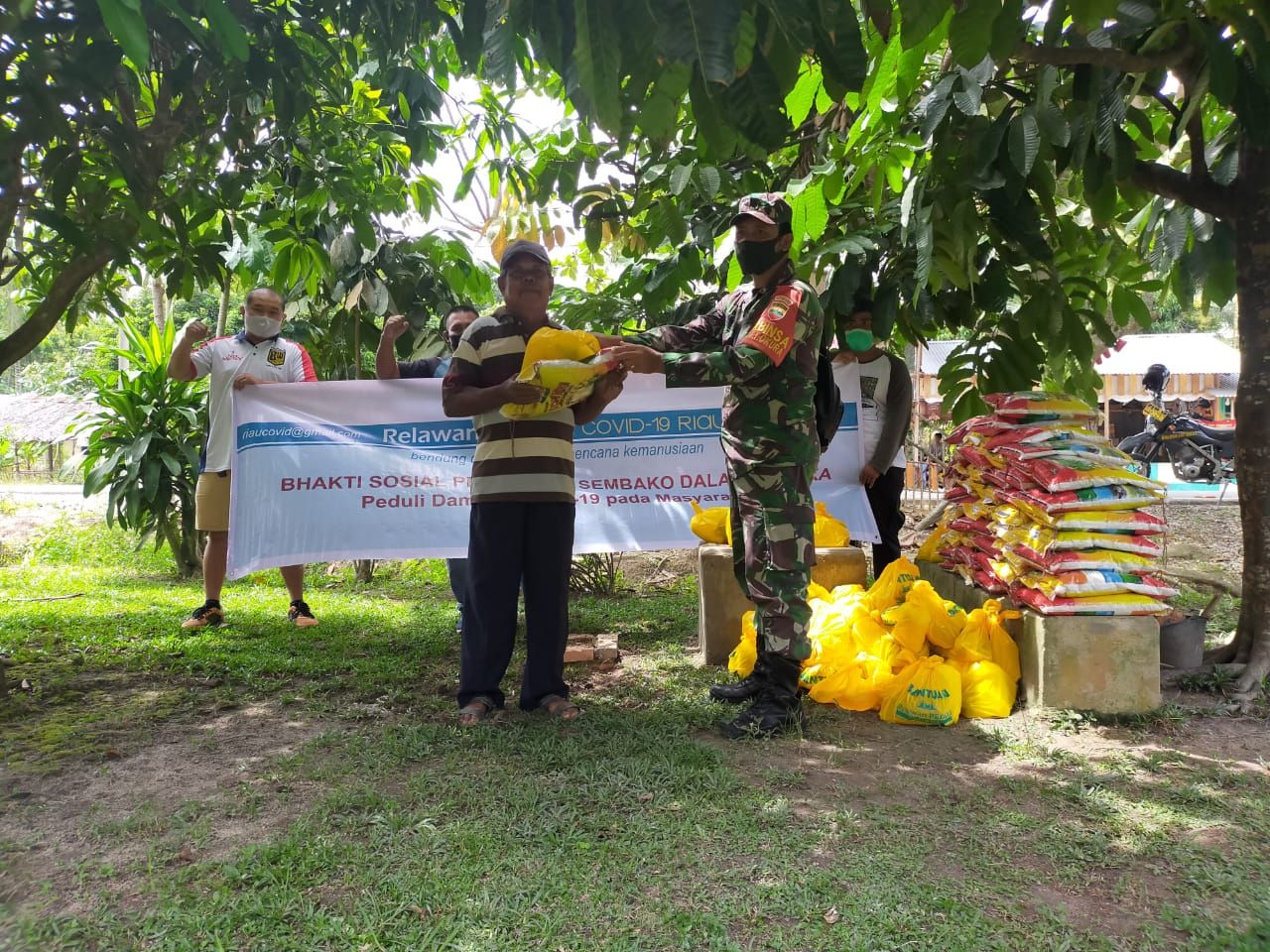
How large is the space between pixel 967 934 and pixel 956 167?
8.40 ft

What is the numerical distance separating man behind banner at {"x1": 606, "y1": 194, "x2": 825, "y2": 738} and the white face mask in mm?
2603

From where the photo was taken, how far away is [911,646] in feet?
11.3

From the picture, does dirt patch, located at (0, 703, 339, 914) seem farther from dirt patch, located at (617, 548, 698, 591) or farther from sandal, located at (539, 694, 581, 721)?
dirt patch, located at (617, 548, 698, 591)

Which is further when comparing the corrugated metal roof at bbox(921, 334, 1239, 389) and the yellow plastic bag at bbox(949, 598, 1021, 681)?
the corrugated metal roof at bbox(921, 334, 1239, 389)

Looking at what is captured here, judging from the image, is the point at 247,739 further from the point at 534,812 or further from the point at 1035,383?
the point at 1035,383

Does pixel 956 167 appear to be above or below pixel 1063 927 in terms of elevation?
above

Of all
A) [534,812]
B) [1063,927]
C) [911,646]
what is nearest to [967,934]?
[1063,927]

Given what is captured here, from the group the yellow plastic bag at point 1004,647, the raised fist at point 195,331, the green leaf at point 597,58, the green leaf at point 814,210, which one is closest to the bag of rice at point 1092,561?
the yellow plastic bag at point 1004,647

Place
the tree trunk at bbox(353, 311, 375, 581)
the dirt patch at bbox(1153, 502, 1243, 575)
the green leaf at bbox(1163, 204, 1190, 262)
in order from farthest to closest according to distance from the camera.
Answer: the tree trunk at bbox(353, 311, 375, 581) → the dirt patch at bbox(1153, 502, 1243, 575) → the green leaf at bbox(1163, 204, 1190, 262)

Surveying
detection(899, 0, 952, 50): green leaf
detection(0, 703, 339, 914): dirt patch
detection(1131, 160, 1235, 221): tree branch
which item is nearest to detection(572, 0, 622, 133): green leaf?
detection(899, 0, 952, 50): green leaf

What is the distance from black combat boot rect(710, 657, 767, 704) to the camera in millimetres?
3344

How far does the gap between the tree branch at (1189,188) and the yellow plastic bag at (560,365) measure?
8.09ft

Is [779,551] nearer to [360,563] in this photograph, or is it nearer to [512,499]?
[512,499]

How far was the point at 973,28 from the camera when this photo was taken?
1.84 metres
